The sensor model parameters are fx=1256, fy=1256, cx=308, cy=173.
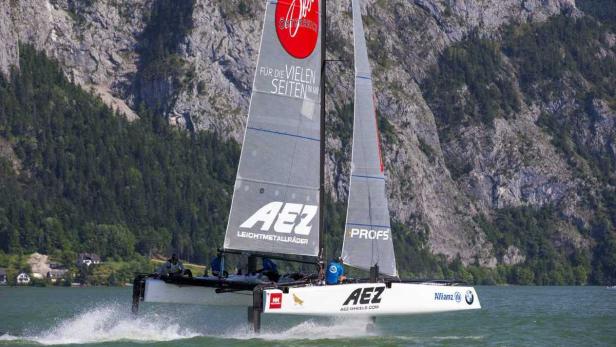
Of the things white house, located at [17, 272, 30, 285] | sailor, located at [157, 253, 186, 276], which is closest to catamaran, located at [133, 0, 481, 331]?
sailor, located at [157, 253, 186, 276]

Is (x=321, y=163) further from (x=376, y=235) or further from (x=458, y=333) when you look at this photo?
(x=458, y=333)

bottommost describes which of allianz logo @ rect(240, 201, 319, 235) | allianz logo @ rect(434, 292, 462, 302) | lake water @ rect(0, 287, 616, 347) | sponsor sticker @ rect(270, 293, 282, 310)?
lake water @ rect(0, 287, 616, 347)

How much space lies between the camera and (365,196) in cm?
4506

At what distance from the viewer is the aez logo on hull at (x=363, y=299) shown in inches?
1692

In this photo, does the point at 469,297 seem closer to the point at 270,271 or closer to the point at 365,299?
the point at 365,299

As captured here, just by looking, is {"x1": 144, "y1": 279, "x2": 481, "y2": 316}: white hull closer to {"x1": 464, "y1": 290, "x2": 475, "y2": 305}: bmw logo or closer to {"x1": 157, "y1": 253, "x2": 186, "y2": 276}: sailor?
{"x1": 464, "y1": 290, "x2": 475, "y2": 305}: bmw logo

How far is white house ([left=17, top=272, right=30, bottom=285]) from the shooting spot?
17850 cm

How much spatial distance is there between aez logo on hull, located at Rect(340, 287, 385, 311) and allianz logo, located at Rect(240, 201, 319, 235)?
297 cm

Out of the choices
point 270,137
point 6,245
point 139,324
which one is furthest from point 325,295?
point 6,245

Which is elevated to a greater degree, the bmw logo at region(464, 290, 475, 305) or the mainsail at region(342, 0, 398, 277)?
the mainsail at region(342, 0, 398, 277)

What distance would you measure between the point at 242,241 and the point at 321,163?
392 cm

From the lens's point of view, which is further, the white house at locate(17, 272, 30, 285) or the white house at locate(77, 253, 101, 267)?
the white house at locate(77, 253, 101, 267)

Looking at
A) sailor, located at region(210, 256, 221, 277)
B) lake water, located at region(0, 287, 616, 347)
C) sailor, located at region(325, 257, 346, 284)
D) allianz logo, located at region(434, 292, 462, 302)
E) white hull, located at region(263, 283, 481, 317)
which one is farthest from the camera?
lake water, located at region(0, 287, 616, 347)

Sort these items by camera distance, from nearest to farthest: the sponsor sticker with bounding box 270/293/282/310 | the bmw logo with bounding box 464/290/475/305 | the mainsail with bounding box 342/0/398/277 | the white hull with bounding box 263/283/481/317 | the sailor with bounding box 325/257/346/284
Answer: the sponsor sticker with bounding box 270/293/282/310 < the white hull with bounding box 263/283/481/317 < the sailor with bounding box 325/257/346/284 < the mainsail with bounding box 342/0/398/277 < the bmw logo with bounding box 464/290/475/305
